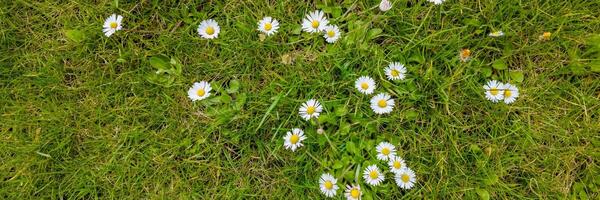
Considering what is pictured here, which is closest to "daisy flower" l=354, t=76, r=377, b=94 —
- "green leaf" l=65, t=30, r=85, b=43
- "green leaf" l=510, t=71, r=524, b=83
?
"green leaf" l=510, t=71, r=524, b=83

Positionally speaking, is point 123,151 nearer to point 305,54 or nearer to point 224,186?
point 224,186

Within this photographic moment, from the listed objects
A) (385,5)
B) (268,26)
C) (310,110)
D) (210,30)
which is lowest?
(310,110)

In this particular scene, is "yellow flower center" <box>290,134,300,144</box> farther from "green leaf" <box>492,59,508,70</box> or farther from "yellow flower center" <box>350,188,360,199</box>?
"green leaf" <box>492,59,508,70</box>

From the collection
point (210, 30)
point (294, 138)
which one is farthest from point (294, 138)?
point (210, 30)

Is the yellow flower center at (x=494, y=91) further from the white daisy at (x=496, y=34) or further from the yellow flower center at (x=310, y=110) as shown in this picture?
the yellow flower center at (x=310, y=110)

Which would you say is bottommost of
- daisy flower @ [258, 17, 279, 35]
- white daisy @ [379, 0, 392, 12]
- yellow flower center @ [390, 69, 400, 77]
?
daisy flower @ [258, 17, 279, 35]

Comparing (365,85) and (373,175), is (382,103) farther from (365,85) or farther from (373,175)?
(373,175)

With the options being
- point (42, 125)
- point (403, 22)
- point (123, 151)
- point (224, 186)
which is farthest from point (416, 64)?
point (42, 125)
